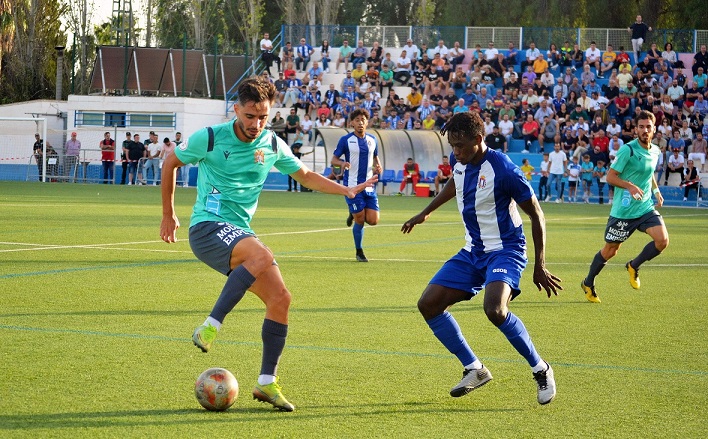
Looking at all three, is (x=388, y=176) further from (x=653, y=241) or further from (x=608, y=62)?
(x=653, y=241)

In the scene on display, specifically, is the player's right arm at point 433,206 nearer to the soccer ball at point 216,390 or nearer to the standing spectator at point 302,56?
the soccer ball at point 216,390

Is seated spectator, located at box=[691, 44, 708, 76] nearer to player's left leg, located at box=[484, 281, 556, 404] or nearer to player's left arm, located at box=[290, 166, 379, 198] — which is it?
player's left arm, located at box=[290, 166, 379, 198]

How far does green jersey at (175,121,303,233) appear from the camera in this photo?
6.26 m

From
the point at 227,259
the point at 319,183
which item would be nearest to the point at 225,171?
the point at 227,259

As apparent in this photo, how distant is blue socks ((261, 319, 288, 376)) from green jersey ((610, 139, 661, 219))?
6.45 meters

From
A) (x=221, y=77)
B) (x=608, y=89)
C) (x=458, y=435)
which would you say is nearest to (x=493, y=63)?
(x=608, y=89)

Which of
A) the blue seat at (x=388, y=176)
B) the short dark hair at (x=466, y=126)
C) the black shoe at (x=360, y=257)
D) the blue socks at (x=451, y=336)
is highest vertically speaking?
the short dark hair at (x=466, y=126)

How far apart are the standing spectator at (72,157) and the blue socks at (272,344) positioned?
3711cm

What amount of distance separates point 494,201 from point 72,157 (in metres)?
37.7

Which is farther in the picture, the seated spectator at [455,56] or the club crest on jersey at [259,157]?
the seated spectator at [455,56]

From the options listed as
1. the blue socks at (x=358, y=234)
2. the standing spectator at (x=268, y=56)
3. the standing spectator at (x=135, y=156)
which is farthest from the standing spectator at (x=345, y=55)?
the blue socks at (x=358, y=234)

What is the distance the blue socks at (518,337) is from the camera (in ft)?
20.0

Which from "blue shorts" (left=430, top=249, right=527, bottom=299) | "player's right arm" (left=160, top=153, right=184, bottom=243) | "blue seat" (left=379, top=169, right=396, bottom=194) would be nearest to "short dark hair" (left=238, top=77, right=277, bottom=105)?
"player's right arm" (left=160, top=153, right=184, bottom=243)

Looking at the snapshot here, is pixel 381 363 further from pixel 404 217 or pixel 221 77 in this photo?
pixel 221 77
